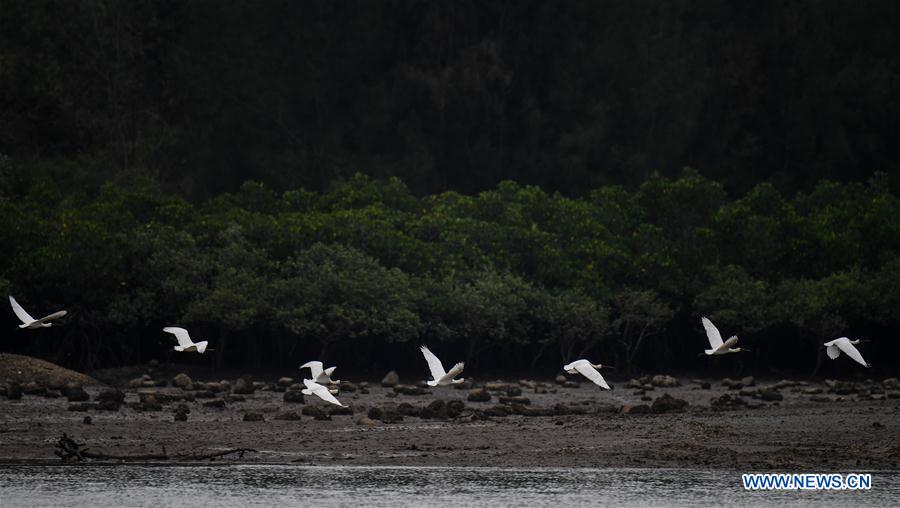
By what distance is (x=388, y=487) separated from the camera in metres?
25.6

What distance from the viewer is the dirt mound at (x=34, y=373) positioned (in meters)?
37.4

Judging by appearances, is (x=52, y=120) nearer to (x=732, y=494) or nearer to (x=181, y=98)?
(x=181, y=98)

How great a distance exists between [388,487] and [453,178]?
41.5m

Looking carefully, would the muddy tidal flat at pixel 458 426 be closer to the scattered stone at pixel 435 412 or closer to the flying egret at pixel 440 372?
the scattered stone at pixel 435 412

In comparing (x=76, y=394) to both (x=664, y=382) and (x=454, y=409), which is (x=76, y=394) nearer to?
(x=454, y=409)

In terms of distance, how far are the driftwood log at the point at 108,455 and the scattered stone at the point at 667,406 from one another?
35.2 ft

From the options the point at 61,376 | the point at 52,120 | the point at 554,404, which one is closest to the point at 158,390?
the point at 61,376

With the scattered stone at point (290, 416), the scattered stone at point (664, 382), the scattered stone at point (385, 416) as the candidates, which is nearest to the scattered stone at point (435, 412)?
the scattered stone at point (385, 416)

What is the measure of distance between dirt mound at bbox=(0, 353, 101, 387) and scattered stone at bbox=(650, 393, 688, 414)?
14.3m

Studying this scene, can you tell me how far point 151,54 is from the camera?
67.7 meters

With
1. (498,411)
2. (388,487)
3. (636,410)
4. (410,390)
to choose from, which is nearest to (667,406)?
(636,410)

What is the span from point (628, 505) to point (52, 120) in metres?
43.0

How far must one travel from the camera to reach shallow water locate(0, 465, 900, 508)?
80.1ft

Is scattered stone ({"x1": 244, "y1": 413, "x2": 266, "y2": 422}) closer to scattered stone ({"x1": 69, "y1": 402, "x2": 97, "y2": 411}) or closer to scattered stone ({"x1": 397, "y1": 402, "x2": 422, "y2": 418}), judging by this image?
scattered stone ({"x1": 397, "y1": 402, "x2": 422, "y2": 418})
